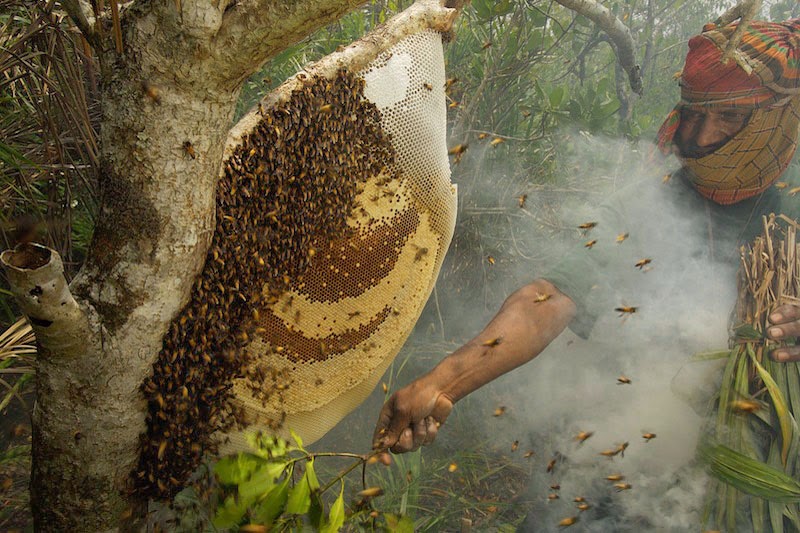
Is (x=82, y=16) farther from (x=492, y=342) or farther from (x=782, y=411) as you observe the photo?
(x=782, y=411)

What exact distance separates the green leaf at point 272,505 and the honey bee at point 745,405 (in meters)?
2.55

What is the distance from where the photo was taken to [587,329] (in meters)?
3.04

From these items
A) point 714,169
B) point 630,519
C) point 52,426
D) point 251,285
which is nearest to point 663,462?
point 630,519

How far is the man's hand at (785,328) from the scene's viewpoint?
2945 mm

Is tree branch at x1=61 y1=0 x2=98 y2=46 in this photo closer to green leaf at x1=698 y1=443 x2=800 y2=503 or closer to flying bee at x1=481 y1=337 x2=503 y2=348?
flying bee at x1=481 y1=337 x2=503 y2=348

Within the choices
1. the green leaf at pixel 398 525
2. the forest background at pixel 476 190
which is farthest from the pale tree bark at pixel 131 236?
the forest background at pixel 476 190

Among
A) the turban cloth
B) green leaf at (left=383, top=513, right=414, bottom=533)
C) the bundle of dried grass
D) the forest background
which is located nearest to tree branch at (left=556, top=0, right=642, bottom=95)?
the forest background

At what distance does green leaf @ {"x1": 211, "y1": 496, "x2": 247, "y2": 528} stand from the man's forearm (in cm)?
117

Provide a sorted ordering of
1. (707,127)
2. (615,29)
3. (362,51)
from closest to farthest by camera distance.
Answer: (362,51)
(707,127)
(615,29)

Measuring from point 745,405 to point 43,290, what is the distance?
127 inches

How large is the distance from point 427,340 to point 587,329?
2.30 metres

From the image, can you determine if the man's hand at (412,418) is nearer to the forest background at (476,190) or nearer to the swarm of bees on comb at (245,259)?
the swarm of bees on comb at (245,259)

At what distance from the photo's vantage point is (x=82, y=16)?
5.18 feet

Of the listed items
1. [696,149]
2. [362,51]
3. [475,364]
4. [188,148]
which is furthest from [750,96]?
[188,148]
